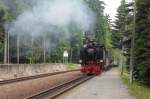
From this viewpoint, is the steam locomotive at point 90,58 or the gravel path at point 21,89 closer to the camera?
the gravel path at point 21,89

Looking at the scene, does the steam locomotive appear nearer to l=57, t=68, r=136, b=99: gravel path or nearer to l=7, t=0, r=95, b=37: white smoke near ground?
l=7, t=0, r=95, b=37: white smoke near ground

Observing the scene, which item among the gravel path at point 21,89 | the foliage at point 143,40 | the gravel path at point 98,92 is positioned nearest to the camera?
the gravel path at point 21,89

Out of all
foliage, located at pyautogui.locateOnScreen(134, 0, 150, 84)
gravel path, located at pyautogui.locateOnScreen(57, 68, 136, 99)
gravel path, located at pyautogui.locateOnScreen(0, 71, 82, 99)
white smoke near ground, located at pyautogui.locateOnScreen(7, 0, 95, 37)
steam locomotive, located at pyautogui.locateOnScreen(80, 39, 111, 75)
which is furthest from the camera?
steam locomotive, located at pyautogui.locateOnScreen(80, 39, 111, 75)

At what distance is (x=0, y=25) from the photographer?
55375mm

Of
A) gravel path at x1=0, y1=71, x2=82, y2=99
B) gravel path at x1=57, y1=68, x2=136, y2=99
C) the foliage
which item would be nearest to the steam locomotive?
the foliage

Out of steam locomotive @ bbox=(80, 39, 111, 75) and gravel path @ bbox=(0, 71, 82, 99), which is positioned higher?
steam locomotive @ bbox=(80, 39, 111, 75)

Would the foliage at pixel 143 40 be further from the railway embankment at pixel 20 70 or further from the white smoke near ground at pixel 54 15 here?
the railway embankment at pixel 20 70

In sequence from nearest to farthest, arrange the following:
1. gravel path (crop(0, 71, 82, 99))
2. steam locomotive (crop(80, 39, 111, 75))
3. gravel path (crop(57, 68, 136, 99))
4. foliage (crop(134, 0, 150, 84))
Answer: gravel path (crop(0, 71, 82, 99)), gravel path (crop(57, 68, 136, 99)), foliage (crop(134, 0, 150, 84)), steam locomotive (crop(80, 39, 111, 75))

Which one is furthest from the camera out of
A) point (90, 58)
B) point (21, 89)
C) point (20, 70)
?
point (90, 58)

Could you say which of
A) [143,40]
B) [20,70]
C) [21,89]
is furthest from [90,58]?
[21,89]

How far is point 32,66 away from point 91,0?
31.1 feet

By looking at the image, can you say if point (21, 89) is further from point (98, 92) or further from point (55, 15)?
point (55, 15)

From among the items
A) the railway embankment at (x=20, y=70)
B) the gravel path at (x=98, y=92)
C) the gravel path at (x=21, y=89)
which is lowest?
the gravel path at (x=98, y=92)

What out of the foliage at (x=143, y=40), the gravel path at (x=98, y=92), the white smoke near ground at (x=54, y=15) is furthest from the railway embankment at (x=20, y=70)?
the foliage at (x=143, y=40)
